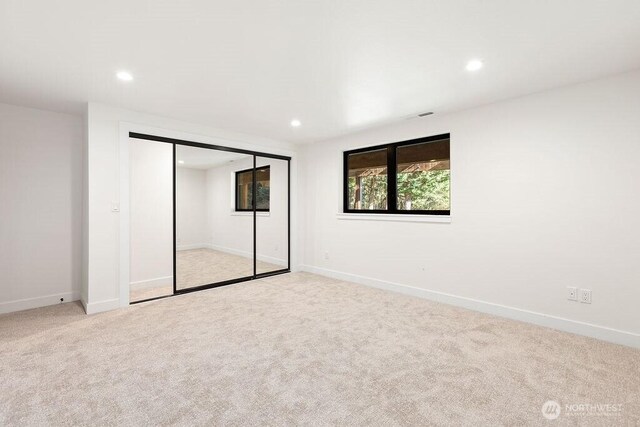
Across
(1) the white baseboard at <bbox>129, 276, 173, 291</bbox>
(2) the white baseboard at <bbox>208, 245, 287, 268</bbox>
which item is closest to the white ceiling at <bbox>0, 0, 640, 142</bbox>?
(1) the white baseboard at <bbox>129, 276, 173, 291</bbox>

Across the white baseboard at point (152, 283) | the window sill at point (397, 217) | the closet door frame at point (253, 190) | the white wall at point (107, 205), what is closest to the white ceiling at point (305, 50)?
the white wall at point (107, 205)

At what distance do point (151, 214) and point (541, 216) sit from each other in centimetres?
456

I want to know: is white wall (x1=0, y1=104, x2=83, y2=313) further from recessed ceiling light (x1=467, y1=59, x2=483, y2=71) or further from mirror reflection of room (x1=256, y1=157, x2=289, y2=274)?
recessed ceiling light (x1=467, y1=59, x2=483, y2=71)

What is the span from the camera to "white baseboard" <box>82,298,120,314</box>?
3.32 m

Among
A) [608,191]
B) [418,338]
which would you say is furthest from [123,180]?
[608,191]

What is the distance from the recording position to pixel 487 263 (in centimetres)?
338

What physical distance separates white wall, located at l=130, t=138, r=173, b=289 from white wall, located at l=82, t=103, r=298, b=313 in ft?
0.71

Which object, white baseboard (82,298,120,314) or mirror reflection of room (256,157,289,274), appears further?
mirror reflection of room (256,157,289,274)

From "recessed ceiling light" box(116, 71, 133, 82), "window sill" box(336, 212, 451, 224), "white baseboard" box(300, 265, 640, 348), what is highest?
"recessed ceiling light" box(116, 71, 133, 82)

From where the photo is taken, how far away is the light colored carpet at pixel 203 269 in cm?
401

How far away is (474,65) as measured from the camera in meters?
2.46

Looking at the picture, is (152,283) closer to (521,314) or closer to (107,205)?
(107,205)

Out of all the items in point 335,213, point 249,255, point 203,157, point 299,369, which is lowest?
point 299,369

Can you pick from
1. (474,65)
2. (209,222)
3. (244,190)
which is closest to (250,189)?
(244,190)
